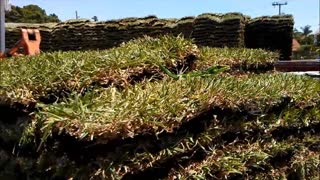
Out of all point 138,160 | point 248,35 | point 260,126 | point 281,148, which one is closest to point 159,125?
point 138,160

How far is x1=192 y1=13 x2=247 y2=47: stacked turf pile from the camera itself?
6574mm

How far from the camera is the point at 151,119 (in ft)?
5.17

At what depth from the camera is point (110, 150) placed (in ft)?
4.97

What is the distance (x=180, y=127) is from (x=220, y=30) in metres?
5.02

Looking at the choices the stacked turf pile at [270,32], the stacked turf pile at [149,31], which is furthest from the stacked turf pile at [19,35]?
the stacked turf pile at [270,32]

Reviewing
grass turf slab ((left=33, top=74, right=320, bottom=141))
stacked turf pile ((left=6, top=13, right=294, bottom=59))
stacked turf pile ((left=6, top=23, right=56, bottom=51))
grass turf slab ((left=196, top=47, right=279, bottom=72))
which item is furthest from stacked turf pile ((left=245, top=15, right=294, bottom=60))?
grass turf slab ((left=33, top=74, right=320, bottom=141))

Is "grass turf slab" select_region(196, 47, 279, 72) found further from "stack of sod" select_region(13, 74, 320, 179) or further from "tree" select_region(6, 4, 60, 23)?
"tree" select_region(6, 4, 60, 23)

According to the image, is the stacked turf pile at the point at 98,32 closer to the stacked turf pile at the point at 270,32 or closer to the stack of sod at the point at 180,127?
the stacked turf pile at the point at 270,32

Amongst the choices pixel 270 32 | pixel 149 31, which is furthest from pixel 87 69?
pixel 270 32

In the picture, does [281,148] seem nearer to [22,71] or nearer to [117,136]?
[117,136]

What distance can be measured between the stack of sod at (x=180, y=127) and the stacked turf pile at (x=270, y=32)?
17.0 ft

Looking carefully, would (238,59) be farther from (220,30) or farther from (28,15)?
(28,15)

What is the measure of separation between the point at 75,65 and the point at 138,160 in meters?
0.50

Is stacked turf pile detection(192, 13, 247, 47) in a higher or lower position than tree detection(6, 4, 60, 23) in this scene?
lower
